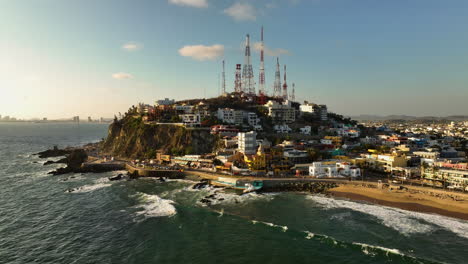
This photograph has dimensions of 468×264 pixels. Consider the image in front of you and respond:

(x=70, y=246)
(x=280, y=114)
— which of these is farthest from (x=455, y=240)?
(x=280, y=114)

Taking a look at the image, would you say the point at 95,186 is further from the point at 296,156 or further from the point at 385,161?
the point at 385,161

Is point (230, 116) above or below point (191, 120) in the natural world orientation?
above

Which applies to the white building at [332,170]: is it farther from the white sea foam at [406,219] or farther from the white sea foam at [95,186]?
the white sea foam at [95,186]

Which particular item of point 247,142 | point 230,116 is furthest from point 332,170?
point 230,116

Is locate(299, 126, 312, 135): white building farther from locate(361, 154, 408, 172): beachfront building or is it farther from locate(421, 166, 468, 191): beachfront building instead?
locate(421, 166, 468, 191): beachfront building

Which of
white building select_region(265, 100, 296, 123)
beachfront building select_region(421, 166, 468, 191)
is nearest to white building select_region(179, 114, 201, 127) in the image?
white building select_region(265, 100, 296, 123)

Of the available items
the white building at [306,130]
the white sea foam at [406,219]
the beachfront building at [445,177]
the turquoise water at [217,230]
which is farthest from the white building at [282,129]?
the white sea foam at [406,219]
